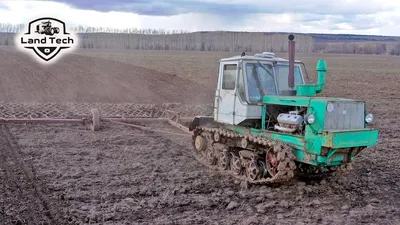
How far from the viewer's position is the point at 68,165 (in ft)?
30.5

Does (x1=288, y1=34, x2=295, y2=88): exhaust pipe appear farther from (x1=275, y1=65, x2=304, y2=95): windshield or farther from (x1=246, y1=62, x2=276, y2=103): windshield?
(x1=246, y1=62, x2=276, y2=103): windshield

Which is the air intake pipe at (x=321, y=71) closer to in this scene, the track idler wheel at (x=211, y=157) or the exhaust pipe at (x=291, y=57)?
the exhaust pipe at (x=291, y=57)

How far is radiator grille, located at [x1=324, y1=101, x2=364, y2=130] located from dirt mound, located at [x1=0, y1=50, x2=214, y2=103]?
41.6 feet

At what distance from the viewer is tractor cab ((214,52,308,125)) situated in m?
8.52

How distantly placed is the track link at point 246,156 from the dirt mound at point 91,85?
1064 centimetres

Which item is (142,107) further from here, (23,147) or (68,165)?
(68,165)

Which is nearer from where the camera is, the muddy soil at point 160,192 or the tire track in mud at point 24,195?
the tire track in mud at point 24,195

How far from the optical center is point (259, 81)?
8.70 metres

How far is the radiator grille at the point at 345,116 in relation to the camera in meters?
7.46

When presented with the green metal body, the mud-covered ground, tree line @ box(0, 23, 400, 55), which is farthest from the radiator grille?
tree line @ box(0, 23, 400, 55)

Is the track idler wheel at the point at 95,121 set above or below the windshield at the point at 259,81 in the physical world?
below

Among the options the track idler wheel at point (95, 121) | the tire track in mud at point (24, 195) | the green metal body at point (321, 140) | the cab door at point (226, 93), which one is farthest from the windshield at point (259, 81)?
the track idler wheel at point (95, 121)

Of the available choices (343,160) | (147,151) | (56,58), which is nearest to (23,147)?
(147,151)

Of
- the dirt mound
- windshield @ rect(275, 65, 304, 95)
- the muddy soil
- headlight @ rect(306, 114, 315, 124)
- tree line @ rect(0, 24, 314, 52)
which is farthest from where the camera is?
tree line @ rect(0, 24, 314, 52)
